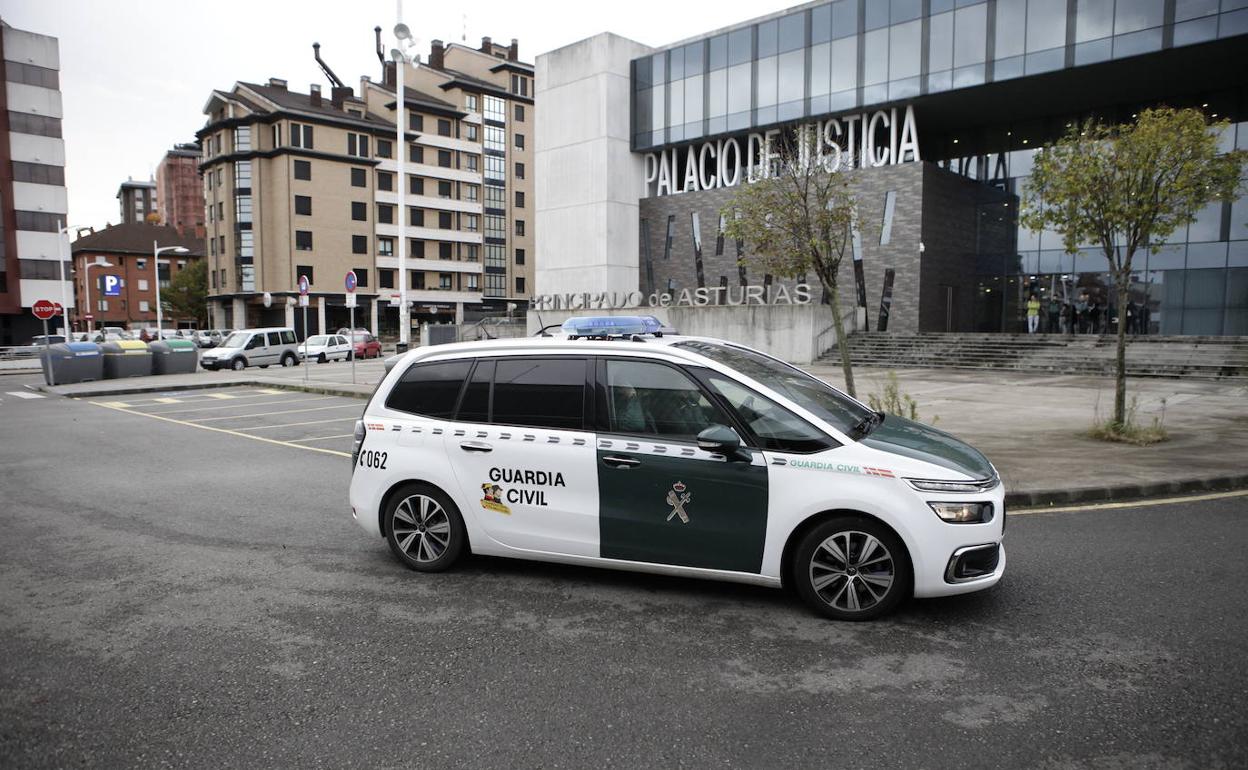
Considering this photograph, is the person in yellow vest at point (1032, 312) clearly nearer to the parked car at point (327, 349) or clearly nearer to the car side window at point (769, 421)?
the parked car at point (327, 349)

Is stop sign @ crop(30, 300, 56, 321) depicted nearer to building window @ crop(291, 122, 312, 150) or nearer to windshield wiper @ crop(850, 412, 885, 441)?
windshield wiper @ crop(850, 412, 885, 441)

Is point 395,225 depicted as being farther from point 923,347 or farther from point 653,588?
point 653,588

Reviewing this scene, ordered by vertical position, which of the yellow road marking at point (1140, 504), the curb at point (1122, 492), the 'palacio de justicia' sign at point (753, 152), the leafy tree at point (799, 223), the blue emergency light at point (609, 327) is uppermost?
the 'palacio de justicia' sign at point (753, 152)

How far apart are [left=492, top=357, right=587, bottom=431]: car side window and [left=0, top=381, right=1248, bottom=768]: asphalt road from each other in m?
1.09

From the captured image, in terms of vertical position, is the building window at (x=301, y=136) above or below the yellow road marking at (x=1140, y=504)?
above

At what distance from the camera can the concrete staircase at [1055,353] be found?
21844mm

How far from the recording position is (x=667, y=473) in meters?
4.62

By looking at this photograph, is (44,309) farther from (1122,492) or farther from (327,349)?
(1122,492)

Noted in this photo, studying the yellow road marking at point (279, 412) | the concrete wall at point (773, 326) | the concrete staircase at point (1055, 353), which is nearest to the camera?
the yellow road marking at point (279, 412)

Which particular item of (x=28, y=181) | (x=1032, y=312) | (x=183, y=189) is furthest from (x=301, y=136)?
(x=183, y=189)

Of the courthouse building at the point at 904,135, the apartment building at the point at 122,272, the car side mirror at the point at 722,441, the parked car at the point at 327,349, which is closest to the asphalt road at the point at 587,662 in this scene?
the car side mirror at the point at 722,441

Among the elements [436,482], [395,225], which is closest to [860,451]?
[436,482]

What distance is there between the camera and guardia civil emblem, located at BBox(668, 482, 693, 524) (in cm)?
459

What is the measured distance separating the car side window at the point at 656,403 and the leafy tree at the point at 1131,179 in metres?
8.02
